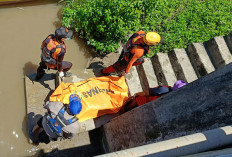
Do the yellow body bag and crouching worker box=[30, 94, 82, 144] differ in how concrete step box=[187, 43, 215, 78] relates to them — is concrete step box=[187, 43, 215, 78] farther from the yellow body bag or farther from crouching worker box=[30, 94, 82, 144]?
crouching worker box=[30, 94, 82, 144]

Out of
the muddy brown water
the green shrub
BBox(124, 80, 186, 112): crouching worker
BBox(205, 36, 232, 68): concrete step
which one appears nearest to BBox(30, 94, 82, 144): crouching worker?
the muddy brown water

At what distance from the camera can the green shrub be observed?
18.8 ft

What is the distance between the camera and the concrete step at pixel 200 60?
5324 millimetres

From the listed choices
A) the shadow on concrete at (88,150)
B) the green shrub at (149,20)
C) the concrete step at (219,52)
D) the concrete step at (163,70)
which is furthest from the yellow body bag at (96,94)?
the concrete step at (219,52)

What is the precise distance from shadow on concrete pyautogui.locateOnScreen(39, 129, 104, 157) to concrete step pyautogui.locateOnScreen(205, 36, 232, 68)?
323 cm

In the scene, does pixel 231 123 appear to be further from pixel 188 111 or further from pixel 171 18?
pixel 171 18

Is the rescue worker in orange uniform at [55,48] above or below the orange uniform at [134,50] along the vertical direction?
above

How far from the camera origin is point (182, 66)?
5.41 m

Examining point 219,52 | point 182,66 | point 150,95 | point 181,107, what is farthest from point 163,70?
point 181,107

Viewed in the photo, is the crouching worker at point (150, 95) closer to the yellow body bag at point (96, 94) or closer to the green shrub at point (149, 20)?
the yellow body bag at point (96, 94)

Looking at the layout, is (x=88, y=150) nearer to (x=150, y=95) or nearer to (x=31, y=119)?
(x=31, y=119)

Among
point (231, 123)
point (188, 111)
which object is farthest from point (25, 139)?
point (231, 123)

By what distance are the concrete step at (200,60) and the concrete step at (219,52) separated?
0.16m

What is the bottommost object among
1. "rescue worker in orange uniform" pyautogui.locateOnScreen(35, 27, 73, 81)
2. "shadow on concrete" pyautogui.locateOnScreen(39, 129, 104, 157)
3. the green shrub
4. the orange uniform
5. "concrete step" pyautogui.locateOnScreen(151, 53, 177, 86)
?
"shadow on concrete" pyautogui.locateOnScreen(39, 129, 104, 157)
